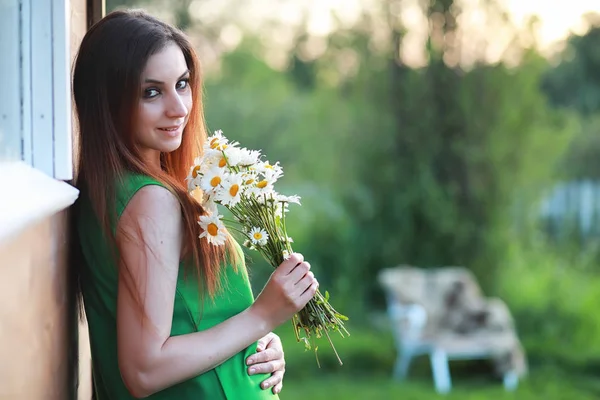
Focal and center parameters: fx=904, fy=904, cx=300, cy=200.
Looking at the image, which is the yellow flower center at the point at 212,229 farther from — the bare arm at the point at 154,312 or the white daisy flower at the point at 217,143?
the white daisy flower at the point at 217,143

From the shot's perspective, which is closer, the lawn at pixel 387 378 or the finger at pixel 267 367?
the finger at pixel 267 367

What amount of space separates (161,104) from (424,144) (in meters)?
6.29

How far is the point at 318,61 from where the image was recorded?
26.5 ft

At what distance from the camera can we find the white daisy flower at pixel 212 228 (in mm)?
1513

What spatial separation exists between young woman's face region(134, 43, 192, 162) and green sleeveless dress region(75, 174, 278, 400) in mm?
135

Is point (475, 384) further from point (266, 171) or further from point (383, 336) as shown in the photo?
point (266, 171)

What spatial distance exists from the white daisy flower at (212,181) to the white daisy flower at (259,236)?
12 centimetres

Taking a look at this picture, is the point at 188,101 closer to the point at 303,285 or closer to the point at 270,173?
the point at 270,173

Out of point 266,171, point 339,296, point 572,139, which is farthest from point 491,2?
point 266,171

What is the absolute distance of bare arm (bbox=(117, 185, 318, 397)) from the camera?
4.74 feet

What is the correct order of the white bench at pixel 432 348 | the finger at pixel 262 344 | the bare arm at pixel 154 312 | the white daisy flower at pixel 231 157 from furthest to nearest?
the white bench at pixel 432 348 < the finger at pixel 262 344 < the white daisy flower at pixel 231 157 < the bare arm at pixel 154 312

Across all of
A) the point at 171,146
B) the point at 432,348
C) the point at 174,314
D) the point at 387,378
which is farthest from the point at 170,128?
the point at 387,378

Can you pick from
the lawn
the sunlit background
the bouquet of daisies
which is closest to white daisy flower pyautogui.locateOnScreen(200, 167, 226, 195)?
the bouquet of daisies

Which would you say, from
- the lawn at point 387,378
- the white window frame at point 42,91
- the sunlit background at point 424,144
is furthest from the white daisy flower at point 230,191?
the sunlit background at point 424,144
